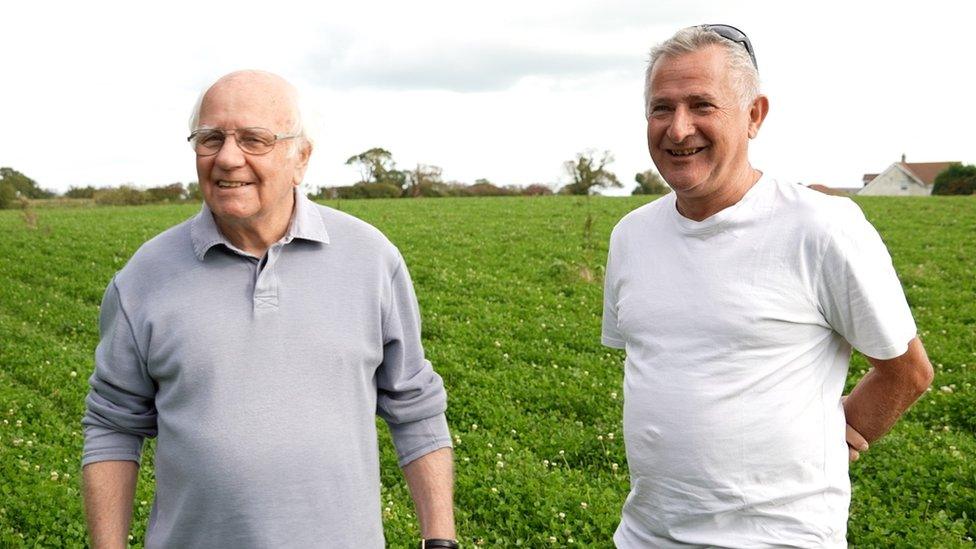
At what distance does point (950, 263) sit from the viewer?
48.8 ft

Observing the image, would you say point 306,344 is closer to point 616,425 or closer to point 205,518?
point 205,518

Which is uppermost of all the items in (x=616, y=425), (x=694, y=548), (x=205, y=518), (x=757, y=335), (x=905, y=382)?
(x=757, y=335)

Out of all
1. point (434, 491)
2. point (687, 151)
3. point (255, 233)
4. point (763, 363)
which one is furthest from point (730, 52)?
point (434, 491)

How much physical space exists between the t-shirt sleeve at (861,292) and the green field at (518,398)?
306 cm

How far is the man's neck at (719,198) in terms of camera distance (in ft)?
9.25

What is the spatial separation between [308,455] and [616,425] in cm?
511

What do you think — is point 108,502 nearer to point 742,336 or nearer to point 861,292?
point 742,336

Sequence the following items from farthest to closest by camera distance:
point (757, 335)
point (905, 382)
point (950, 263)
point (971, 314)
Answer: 1. point (950, 263)
2. point (971, 314)
3. point (905, 382)
4. point (757, 335)

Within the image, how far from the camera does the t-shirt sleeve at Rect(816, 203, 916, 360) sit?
100 inches

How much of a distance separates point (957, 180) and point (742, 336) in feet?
188

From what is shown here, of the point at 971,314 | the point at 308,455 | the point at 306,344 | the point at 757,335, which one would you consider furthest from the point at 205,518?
the point at 971,314

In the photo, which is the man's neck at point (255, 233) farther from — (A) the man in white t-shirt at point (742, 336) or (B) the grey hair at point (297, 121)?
(A) the man in white t-shirt at point (742, 336)

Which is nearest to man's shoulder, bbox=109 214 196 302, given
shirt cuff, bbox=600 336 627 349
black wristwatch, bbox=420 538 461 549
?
black wristwatch, bbox=420 538 461 549

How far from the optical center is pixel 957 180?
5184 centimetres
